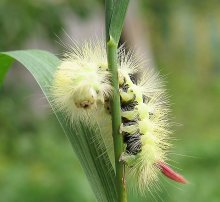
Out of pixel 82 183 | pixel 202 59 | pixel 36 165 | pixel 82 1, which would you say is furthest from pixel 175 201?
pixel 202 59

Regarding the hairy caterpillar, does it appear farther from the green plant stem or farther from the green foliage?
the green foliage

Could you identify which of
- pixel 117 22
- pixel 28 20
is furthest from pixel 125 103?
pixel 28 20

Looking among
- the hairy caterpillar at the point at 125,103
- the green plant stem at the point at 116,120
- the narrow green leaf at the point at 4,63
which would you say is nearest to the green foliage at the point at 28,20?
the narrow green leaf at the point at 4,63

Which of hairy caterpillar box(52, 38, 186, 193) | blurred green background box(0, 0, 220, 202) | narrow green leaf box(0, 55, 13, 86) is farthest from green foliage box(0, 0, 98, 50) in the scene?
hairy caterpillar box(52, 38, 186, 193)

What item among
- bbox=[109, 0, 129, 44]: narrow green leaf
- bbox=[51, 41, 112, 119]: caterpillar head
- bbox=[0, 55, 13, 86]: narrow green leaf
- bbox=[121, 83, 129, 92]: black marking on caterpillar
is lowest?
bbox=[121, 83, 129, 92]: black marking on caterpillar

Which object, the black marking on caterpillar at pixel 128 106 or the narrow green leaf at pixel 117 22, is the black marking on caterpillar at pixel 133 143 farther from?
the narrow green leaf at pixel 117 22

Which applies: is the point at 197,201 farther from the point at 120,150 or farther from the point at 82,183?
the point at 120,150

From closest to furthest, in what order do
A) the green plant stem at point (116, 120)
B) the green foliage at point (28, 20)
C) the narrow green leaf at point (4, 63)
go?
the green plant stem at point (116, 120) → the narrow green leaf at point (4, 63) → the green foliage at point (28, 20)
